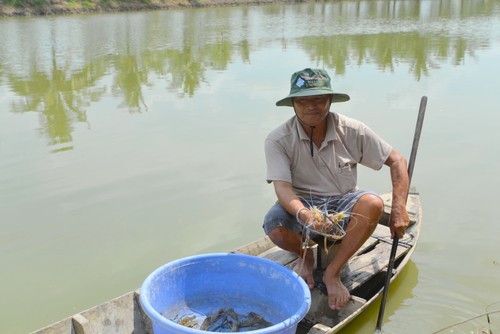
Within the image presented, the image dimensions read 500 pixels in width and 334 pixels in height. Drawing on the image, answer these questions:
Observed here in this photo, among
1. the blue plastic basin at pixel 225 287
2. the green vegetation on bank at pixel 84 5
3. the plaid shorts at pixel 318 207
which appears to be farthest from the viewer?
the green vegetation on bank at pixel 84 5

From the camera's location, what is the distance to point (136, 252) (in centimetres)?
389

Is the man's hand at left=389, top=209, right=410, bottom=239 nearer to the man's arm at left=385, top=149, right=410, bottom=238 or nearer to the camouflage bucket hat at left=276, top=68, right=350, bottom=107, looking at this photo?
Result: the man's arm at left=385, top=149, right=410, bottom=238

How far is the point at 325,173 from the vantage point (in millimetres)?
2906

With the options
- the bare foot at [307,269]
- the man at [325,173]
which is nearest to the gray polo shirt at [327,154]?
the man at [325,173]

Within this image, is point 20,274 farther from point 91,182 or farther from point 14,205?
point 91,182

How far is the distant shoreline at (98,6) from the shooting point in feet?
79.0

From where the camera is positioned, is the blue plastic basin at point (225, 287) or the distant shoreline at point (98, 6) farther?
the distant shoreline at point (98, 6)

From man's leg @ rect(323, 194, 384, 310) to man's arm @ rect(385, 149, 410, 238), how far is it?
11 cm

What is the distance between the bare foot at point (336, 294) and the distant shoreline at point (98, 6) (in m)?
24.6

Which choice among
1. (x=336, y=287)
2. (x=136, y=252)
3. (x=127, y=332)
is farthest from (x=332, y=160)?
(x=136, y=252)

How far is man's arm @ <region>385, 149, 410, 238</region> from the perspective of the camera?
281cm

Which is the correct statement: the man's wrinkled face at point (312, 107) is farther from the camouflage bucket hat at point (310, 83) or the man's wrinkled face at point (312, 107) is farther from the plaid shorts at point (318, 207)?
the plaid shorts at point (318, 207)

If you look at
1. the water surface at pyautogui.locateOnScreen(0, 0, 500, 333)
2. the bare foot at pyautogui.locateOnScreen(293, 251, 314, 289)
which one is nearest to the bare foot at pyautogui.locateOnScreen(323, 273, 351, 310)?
the bare foot at pyautogui.locateOnScreen(293, 251, 314, 289)

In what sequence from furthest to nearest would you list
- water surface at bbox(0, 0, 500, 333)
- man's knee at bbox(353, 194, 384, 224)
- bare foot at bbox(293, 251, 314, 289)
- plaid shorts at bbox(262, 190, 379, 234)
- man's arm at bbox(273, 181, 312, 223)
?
water surface at bbox(0, 0, 500, 333) < bare foot at bbox(293, 251, 314, 289) < plaid shorts at bbox(262, 190, 379, 234) < man's knee at bbox(353, 194, 384, 224) < man's arm at bbox(273, 181, 312, 223)
